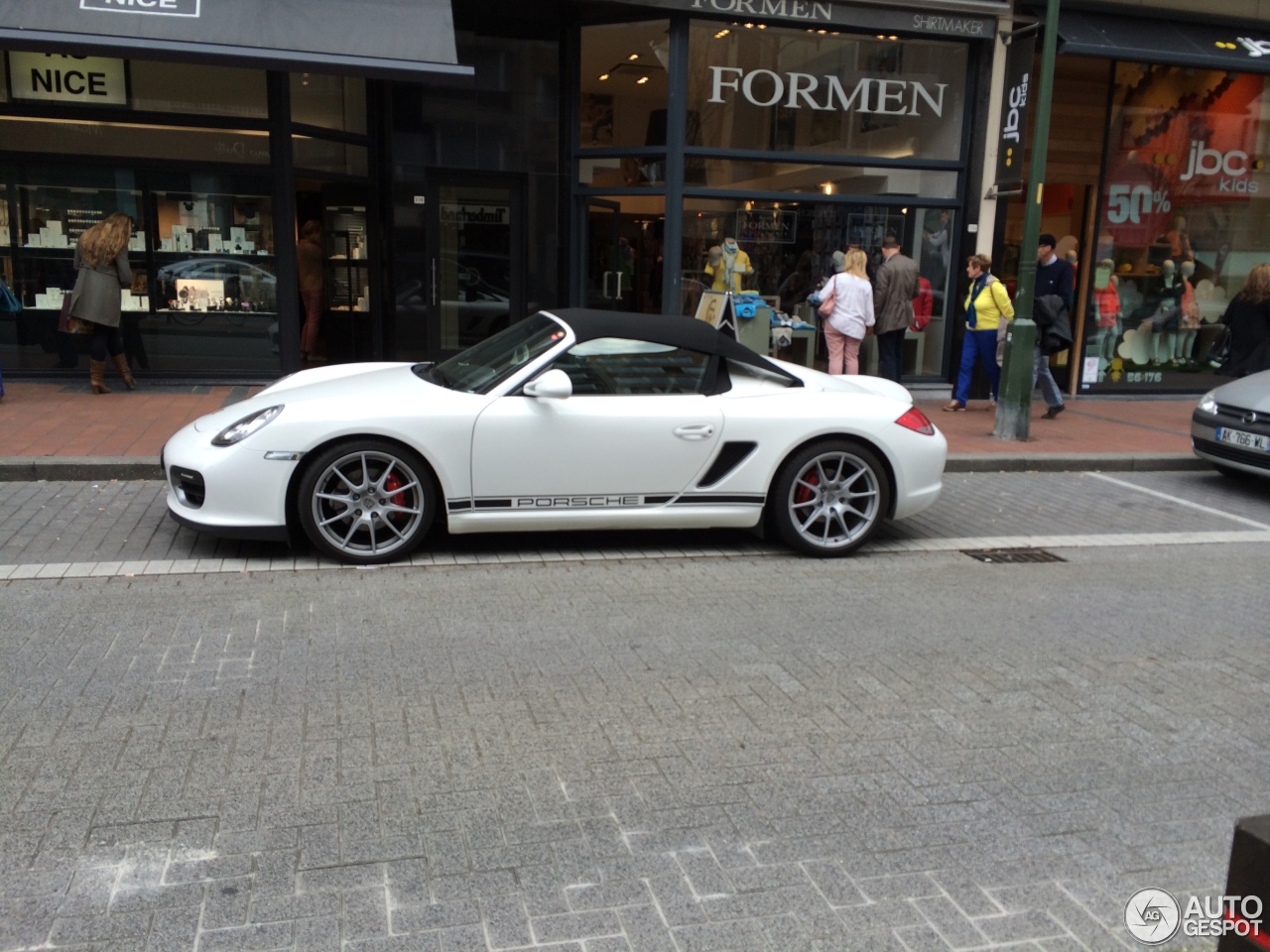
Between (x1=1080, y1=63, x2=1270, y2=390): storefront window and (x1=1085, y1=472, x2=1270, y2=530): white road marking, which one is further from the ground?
(x1=1080, y1=63, x2=1270, y2=390): storefront window


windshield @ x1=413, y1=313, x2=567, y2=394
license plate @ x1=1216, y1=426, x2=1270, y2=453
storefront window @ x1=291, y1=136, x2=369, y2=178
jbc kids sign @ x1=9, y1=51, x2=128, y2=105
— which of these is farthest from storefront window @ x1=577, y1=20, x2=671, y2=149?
license plate @ x1=1216, y1=426, x2=1270, y2=453

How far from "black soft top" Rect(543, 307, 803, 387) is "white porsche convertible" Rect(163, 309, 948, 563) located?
0.5 inches

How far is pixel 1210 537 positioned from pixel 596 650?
5054 millimetres

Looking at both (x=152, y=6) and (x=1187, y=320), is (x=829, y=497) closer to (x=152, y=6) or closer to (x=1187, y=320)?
(x=152, y=6)

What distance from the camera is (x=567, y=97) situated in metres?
13.1

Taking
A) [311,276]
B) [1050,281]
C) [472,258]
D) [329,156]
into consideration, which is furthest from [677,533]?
[311,276]

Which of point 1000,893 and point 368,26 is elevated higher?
point 368,26

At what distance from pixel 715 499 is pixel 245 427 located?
268 centimetres

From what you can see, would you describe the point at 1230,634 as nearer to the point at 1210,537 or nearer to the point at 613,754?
the point at 1210,537

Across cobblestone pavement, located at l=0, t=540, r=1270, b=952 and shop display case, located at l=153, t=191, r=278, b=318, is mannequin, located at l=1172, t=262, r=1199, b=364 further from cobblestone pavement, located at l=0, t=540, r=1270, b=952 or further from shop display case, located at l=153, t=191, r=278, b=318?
shop display case, located at l=153, t=191, r=278, b=318

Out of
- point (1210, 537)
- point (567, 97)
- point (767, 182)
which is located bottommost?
point (1210, 537)

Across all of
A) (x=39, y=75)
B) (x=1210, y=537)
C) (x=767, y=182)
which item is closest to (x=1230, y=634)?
(x=1210, y=537)

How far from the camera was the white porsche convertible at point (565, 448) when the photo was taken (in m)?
5.84

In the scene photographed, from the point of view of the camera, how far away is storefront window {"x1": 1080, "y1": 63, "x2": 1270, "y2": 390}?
14.1 m
